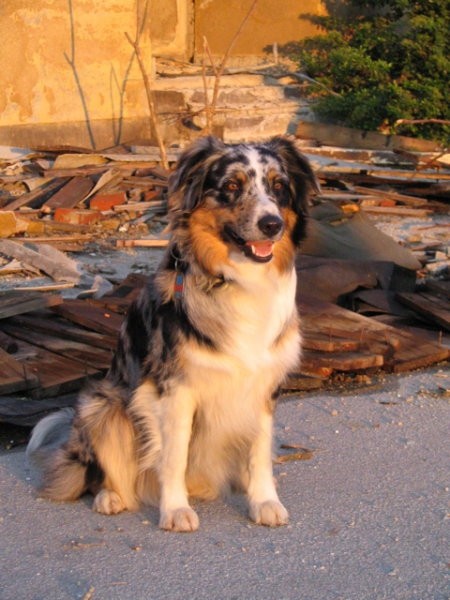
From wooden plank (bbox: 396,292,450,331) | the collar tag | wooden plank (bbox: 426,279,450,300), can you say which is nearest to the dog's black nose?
the collar tag

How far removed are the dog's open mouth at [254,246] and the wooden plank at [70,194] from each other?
7.66m

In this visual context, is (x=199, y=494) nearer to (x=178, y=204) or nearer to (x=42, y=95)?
(x=178, y=204)

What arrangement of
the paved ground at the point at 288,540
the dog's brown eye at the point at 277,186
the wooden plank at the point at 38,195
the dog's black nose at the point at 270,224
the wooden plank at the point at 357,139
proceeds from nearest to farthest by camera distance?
the paved ground at the point at 288,540, the dog's black nose at the point at 270,224, the dog's brown eye at the point at 277,186, the wooden plank at the point at 38,195, the wooden plank at the point at 357,139

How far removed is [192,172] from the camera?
4.81m

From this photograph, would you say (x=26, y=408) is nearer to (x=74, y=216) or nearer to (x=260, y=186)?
(x=260, y=186)

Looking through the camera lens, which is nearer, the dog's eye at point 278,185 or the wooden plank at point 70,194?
the dog's eye at point 278,185

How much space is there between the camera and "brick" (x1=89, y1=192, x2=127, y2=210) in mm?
12453

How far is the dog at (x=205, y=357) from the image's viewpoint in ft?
15.3

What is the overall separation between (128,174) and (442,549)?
9.93 m

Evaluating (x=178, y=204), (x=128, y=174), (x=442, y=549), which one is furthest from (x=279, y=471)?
(x=128, y=174)

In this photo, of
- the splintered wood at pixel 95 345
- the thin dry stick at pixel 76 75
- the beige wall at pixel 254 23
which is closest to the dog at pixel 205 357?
the splintered wood at pixel 95 345

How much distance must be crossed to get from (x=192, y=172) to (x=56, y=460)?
1.66 meters

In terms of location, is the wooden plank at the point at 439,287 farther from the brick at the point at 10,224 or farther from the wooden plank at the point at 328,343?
the brick at the point at 10,224

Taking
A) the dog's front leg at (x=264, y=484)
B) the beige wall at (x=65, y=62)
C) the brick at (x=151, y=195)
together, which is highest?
the beige wall at (x=65, y=62)
